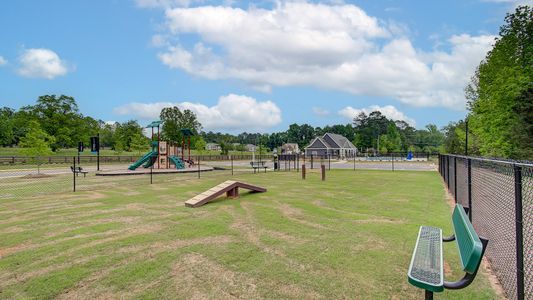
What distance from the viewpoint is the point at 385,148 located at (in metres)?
89.1

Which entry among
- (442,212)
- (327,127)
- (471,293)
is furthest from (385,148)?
(471,293)

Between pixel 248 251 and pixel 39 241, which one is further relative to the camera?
pixel 39 241

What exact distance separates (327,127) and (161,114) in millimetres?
72222

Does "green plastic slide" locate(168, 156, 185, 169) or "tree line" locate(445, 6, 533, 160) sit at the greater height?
"tree line" locate(445, 6, 533, 160)

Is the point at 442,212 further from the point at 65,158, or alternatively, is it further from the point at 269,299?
the point at 65,158

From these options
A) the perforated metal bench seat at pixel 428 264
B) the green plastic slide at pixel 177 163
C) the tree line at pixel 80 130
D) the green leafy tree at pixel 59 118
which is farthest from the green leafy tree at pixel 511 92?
the green leafy tree at pixel 59 118

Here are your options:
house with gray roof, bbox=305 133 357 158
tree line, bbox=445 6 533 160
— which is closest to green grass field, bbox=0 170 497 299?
tree line, bbox=445 6 533 160

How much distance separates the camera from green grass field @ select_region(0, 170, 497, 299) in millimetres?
4047

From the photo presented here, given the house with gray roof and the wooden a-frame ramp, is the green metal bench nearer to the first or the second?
the wooden a-frame ramp

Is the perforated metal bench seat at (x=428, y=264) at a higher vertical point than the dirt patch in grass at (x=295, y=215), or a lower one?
higher

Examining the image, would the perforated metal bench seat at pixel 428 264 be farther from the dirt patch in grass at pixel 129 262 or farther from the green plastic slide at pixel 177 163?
the green plastic slide at pixel 177 163

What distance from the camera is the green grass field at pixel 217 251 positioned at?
4047mm

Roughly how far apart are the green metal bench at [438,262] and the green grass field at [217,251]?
0.60 m

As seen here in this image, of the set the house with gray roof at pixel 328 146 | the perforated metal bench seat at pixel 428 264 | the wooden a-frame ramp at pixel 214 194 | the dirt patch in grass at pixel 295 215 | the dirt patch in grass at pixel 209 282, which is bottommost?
the dirt patch in grass at pixel 209 282
